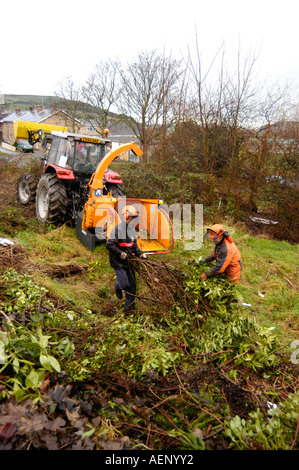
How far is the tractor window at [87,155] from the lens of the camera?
7.02m

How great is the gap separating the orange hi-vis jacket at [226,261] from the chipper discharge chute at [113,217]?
1799 millimetres

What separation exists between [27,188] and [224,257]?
6686 mm

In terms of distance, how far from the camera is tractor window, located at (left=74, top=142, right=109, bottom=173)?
7.02m

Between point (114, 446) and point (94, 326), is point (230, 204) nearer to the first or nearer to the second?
point (94, 326)

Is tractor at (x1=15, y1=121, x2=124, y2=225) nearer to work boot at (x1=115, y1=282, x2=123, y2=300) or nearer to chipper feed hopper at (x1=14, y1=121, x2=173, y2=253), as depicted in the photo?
chipper feed hopper at (x1=14, y1=121, x2=173, y2=253)

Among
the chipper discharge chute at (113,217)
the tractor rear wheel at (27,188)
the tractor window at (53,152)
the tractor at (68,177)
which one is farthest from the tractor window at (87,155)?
the tractor rear wheel at (27,188)

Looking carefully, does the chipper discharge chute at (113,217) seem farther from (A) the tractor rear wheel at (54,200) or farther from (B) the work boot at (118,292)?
(B) the work boot at (118,292)

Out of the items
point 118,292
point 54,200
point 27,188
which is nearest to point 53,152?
point 54,200

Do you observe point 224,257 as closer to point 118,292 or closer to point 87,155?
point 118,292

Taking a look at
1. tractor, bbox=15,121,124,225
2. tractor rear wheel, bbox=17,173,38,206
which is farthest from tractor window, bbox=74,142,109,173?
tractor rear wheel, bbox=17,173,38,206

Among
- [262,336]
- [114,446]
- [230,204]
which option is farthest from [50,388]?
[230,204]

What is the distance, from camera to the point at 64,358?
235 centimetres

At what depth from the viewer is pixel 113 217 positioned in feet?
18.0

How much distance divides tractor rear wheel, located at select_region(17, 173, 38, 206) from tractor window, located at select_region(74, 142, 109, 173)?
202cm
